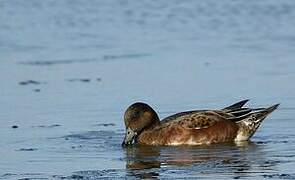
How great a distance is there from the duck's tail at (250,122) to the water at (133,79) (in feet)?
0.39

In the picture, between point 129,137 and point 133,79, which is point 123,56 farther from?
point 129,137

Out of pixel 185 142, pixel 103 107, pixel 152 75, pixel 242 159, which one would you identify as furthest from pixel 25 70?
pixel 242 159

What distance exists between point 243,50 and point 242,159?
284 inches

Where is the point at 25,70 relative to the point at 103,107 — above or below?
above

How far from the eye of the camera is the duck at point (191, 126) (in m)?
12.6

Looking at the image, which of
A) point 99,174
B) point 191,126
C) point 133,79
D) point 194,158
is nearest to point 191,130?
point 191,126

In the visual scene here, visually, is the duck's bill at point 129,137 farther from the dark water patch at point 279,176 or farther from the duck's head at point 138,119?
the dark water patch at point 279,176

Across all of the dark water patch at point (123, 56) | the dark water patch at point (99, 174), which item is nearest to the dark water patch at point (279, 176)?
the dark water patch at point (99, 174)

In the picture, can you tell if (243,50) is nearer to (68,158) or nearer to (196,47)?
(196,47)

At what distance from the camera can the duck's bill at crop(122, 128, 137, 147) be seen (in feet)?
40.5

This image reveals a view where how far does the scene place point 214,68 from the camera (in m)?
16.6

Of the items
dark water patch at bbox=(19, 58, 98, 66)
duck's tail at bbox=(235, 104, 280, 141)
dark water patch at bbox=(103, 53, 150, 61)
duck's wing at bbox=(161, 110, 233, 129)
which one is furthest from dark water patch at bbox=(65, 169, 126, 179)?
dark water patch at bbox=(103, 53, 150, 61)

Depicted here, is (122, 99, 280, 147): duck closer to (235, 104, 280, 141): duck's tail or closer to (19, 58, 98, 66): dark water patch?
(235, 104, 280, 141): duck's tail

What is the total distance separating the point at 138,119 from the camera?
41.8 ft
